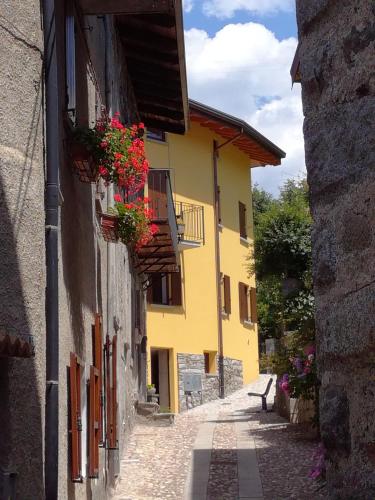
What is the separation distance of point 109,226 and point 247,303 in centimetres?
1858

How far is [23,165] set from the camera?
5293 mm

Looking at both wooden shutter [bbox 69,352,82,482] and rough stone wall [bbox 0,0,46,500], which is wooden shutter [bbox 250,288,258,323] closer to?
wooden shutter [bbox 69,352,82,482]

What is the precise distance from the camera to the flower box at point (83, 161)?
271 inches

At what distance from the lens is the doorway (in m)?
22.8

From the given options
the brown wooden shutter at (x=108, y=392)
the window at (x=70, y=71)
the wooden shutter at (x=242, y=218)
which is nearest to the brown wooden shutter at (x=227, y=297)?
the wooden shutter at (x=242, y=218)

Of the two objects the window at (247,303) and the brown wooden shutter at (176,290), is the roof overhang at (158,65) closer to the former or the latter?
the brown wooden shutter at (176,290)

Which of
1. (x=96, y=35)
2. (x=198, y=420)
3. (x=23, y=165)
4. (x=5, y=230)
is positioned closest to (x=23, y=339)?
(x=5, y=230)

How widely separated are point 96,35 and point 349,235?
25.6 feet

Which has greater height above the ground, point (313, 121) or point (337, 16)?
point (337, 16)

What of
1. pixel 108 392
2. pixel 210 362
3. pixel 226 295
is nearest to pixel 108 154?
pixel 108 392

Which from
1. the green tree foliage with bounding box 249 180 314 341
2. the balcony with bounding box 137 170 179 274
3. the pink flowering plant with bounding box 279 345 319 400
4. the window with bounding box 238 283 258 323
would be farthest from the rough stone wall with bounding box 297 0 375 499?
the window with bounding box 238 283 258 323

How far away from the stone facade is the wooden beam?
50.9 feet

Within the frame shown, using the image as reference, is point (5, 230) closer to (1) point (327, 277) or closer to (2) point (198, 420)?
(1) point (327, 277)

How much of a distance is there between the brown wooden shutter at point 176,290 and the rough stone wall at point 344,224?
2097 centimetres
